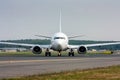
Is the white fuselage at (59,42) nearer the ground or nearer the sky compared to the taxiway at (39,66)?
nearer the sky

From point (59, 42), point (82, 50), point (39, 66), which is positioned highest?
point (59, 42)

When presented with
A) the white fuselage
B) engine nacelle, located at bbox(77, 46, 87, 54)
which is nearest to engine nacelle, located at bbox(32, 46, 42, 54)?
the white fuselage

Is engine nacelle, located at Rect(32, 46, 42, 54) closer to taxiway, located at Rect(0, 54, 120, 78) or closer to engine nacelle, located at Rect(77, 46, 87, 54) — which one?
engine nacelle, located at Rect(77, 46, 87, 54)

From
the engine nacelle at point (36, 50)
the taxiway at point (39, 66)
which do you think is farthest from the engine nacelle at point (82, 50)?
the taxiway at point (39, 66)

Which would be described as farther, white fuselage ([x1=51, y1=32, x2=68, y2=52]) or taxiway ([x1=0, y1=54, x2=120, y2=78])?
white fuselage ([x1=51, y1=32, x2=68, y2=52])

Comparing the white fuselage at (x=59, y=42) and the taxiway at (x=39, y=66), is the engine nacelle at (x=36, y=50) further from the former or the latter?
the taxiway at (x=39, y=66)

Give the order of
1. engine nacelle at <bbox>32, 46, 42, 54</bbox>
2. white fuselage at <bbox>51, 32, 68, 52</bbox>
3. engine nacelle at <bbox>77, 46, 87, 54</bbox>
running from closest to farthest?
1. white fuselage at <bbox>51, 32, 68, 52</bbox>
2. engine nacelle at <bbox>32, 46, 42, 54</bbox>
3. engine nacelle at <bbox>77, 46, 87, 54</bbox>

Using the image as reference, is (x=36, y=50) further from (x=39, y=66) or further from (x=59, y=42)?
(x=39, y=66)

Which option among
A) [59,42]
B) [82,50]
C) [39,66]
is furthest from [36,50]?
[39,66]

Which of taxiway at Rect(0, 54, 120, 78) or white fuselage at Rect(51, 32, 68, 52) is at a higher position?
white fuselage at Rect(51, 32, 68, 52)

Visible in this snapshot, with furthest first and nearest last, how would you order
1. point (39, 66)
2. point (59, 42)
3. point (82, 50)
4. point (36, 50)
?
point (82, 50)
point (36, 50)
point (59, 42)
point (39, 66)

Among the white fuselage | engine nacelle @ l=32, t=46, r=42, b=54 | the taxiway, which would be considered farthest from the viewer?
engine nacelle @ l=32, t=46, r=42, b=54

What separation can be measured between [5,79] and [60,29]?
56341mm

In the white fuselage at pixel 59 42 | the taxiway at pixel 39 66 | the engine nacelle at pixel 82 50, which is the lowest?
the taxiway at pixel 39 66
